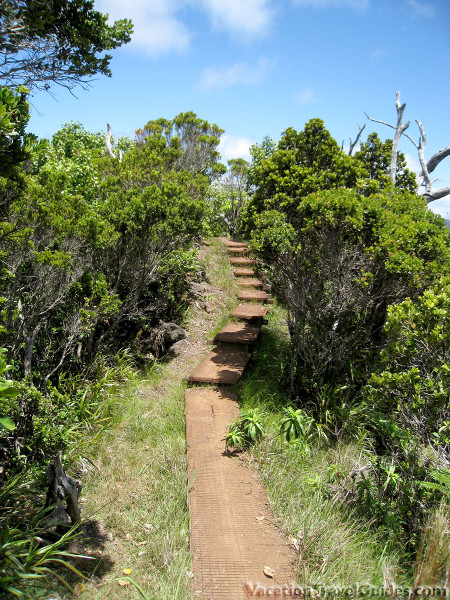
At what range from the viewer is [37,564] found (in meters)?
2.70

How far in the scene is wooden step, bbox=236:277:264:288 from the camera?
375 inches

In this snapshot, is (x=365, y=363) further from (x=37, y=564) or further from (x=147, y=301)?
(x=37, y=564)

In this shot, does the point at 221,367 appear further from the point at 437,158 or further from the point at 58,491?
the point at 437,158

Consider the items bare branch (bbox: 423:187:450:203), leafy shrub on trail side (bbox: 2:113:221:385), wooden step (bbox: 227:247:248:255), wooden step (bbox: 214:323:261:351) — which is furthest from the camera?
wooden step (bbox: 227:247:248:255)

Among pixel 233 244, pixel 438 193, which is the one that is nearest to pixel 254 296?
pixel 233 244

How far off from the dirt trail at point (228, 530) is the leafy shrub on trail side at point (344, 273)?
1434 millimetres

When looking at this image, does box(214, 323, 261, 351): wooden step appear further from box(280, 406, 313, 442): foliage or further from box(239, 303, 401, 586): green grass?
box(280, 406, 313, 442): foliage

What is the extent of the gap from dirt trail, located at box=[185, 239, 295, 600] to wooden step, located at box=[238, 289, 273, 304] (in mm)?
4471

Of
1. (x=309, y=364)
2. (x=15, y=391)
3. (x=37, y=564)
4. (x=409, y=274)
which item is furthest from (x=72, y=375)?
(x=409, y=274)

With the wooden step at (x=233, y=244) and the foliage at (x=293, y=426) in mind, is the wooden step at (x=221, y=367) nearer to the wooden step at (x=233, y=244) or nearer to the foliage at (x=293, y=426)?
the foliage at (x=293, y=426)

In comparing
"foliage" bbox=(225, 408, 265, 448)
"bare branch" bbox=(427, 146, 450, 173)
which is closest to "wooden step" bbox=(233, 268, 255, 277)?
"bare branch" bbox=(427, 146, 450, 173)

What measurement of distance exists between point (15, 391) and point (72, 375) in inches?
139

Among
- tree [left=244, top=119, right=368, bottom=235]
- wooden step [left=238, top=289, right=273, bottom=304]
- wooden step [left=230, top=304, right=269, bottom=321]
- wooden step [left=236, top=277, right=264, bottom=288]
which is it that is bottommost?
wooden step [left=230, top=304, right=269, bottom=321]

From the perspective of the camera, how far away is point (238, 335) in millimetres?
7051
